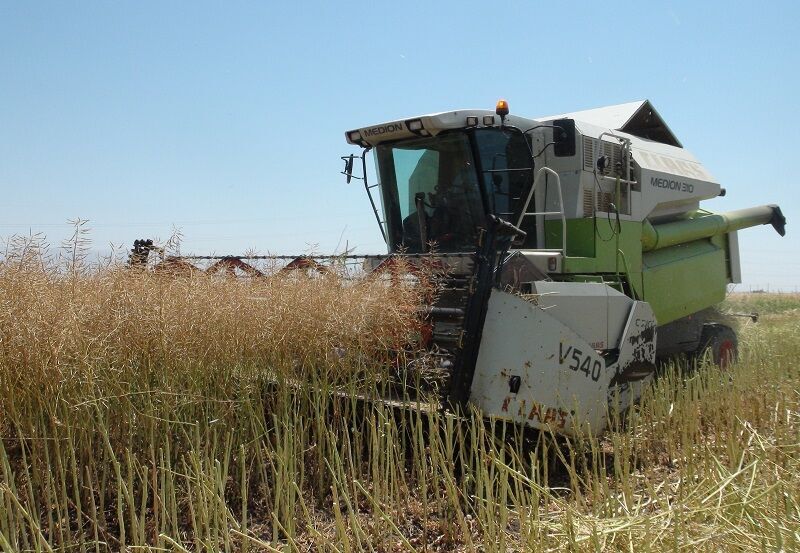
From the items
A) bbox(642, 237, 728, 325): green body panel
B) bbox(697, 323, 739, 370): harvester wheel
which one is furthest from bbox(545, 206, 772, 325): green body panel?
bbox(697, 323, 739, 370): harvester wheel

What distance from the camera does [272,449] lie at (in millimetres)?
3232

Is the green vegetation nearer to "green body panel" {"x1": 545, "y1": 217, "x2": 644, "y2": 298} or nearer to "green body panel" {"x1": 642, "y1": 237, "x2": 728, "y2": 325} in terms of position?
"green body panel" {"x1": 545, "y1": 217, "x2": 644, "y2": 298}

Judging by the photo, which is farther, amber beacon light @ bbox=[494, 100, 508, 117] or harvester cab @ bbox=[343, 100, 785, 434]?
amber beacon light @ bbox=[494, 100, 508, 117]

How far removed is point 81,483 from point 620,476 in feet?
7.10

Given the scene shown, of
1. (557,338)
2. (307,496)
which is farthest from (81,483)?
(557,338)

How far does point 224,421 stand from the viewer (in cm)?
340

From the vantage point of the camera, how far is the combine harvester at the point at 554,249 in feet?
12.2

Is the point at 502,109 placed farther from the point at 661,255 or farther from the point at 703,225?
the point at 703,225

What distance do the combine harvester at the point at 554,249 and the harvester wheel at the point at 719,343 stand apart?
15 millimetres

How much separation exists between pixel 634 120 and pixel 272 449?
16.1 ft

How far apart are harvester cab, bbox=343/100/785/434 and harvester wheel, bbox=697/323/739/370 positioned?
→ 0.02m

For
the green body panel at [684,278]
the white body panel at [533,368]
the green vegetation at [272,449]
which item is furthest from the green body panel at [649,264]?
the green vegetation at [272,449]

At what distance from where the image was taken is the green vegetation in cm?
246

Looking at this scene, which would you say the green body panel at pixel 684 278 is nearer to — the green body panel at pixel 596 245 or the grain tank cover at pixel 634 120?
the green body panel at pixel 596 245
